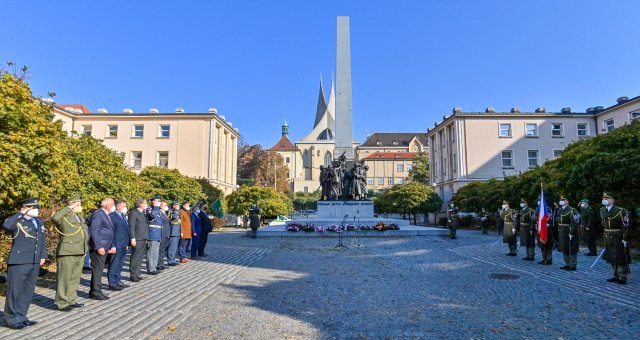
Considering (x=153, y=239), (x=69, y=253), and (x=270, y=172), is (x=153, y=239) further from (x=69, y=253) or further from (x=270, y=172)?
(x=270, y=172)

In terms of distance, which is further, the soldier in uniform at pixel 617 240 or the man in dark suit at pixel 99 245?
the soldier in uniform at pixel 617 240

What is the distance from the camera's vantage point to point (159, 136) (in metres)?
42.8

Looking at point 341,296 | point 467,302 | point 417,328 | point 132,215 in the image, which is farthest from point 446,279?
point 132,215

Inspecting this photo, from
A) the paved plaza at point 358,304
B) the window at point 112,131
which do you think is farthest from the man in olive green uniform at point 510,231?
the window at point 112,131

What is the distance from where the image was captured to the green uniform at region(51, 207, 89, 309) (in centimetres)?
585

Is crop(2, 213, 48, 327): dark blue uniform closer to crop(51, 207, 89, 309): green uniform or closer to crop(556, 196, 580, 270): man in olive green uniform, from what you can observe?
crop(51, 207, 89, 309): green uniform

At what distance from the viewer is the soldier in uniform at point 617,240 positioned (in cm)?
766

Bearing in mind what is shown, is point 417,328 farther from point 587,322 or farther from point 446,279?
point 446,279

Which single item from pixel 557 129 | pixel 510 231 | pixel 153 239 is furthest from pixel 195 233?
pixel 557 129

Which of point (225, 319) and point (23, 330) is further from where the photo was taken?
point (225, 319)

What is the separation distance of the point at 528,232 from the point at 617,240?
3.38m

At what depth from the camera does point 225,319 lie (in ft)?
17.3

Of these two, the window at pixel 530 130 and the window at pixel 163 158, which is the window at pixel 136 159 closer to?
the window at pixel 163 158

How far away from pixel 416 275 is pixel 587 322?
3.75 meters
